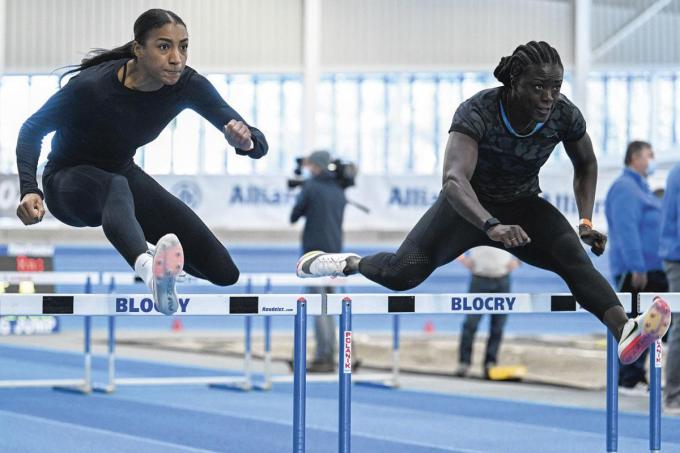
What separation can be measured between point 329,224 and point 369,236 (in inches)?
201

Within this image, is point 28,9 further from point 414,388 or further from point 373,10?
point 414,388

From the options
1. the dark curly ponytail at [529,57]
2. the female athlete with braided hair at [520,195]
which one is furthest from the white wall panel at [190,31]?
the dark curly ponytail at [529,57]

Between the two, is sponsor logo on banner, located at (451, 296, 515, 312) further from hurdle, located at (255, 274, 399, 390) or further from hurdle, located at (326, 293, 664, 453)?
hurdle, located at (255, 274, 399, 390)

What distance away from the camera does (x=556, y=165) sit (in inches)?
751

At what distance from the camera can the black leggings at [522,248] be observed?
496 centimetres

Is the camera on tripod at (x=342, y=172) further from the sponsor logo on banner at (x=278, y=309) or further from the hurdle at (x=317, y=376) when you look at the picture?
the sponsor logo on banner at (x=278, y=309)

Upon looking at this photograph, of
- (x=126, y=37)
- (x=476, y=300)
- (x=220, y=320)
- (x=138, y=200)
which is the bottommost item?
(x=220, y=320)

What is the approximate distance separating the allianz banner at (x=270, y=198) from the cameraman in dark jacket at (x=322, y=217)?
3.84 meters

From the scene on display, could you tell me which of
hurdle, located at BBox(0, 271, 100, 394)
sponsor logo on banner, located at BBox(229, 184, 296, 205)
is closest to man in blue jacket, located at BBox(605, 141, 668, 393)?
hurdle, located at BBox(0, 271, 100, 394)

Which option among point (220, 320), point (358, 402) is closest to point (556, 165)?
point (220, 320)

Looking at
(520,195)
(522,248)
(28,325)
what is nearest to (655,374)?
(522,248)

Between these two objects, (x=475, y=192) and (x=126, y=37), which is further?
(x=126, y=37)

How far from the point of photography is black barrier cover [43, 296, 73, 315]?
4.87m

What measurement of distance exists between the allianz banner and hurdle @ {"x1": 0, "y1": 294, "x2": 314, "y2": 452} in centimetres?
942
